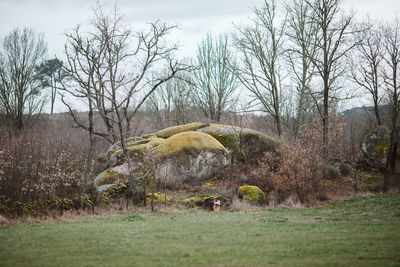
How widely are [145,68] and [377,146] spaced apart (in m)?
16.3

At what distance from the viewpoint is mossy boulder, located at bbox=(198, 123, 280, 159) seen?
22.1 meters

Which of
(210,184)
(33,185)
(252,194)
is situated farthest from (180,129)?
(33,185)

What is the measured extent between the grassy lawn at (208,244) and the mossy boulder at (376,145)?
36.6 ft

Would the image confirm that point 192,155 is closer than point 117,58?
No

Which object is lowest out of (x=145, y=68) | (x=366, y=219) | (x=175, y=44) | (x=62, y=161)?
(x=366, y=219)

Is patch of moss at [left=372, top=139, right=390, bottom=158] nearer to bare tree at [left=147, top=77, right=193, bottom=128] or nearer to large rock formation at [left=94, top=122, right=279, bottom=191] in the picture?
large rock formation at [left=94, top=122, right=279, bottom=191]

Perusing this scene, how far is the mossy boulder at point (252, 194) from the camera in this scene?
15.4 m

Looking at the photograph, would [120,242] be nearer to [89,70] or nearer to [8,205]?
[8,205]

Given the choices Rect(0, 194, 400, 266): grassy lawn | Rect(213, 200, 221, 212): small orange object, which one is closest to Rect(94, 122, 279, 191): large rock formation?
Rect(213, 200, 221, 212): small orange object

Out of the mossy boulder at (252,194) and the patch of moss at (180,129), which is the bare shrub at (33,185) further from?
the patch of moss at (180,129)

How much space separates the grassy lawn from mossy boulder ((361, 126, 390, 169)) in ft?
36.6

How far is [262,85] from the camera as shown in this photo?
23359mm

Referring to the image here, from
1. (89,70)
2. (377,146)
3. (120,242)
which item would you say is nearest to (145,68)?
(89,70)

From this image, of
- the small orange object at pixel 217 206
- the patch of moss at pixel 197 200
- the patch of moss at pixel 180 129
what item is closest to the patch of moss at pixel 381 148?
the patch of moss at pixel 180 129
